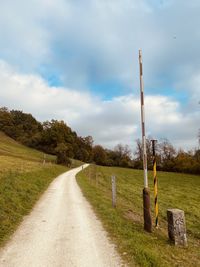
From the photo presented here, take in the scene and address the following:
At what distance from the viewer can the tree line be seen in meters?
84.2

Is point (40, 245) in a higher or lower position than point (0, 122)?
lower

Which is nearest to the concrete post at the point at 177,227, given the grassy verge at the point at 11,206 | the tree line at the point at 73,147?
the grassy verge at the point at 11,206

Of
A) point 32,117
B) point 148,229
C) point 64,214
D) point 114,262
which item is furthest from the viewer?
point 32,117

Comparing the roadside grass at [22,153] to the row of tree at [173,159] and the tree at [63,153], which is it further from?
the row of tree at [173,159]

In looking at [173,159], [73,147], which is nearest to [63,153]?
[73,147]

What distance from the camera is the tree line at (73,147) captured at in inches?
3317

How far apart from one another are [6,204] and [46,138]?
7145cm

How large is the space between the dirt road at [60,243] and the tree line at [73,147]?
58089mm

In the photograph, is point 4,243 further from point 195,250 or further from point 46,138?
point 46,138

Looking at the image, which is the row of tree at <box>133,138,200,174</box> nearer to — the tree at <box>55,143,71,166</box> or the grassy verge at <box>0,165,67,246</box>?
the tree at <box>55,143,71,166</box>

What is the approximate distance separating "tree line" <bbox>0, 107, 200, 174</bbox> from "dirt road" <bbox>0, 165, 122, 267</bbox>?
191 ft

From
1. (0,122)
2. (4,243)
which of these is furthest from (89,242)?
(0,122)

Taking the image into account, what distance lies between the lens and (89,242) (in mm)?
8984

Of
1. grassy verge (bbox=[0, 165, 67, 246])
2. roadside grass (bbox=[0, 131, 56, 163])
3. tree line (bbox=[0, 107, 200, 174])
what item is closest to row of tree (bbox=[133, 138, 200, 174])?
tree line (bbox=[0, 107, 200, 174])
